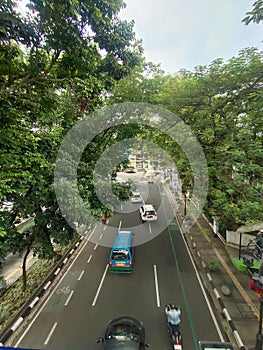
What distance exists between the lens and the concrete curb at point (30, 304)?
6691 mm

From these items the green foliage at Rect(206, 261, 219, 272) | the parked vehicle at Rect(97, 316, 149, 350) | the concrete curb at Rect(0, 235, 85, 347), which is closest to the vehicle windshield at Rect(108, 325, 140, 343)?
the parked vehicle at Rect(97, 316, 149, 350)

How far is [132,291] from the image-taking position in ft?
29.6

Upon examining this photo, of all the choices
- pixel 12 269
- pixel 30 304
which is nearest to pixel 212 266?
pixel 30 304

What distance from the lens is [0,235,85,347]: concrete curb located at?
263 inches

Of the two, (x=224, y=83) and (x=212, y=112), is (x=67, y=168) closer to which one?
(x=212, y=112)

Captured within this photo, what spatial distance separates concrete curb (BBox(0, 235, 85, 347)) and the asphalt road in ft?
1.35

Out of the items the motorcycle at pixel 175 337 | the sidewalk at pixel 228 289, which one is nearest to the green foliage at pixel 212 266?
the sidewalk at pixel 228 289

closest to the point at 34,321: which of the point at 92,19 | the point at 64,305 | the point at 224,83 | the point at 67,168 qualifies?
the point at 64,305

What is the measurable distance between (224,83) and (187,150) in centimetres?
280

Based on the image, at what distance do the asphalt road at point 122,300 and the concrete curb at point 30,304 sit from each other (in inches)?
16.2

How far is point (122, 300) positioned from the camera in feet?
27.9

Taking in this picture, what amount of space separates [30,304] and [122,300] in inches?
142

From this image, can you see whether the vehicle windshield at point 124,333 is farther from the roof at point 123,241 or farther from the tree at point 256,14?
the tree at point 256,14

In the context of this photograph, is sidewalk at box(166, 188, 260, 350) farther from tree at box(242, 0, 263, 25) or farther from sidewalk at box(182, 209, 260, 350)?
tree at box(242, 0, 263, 25)
